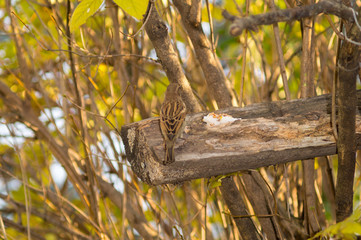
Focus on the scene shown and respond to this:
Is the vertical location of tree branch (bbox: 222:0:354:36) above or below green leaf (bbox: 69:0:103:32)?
below

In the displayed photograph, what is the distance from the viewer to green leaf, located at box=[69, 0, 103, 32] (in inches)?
54.7

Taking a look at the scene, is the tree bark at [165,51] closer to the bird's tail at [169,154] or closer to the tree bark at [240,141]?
the tree bark at [240,141]

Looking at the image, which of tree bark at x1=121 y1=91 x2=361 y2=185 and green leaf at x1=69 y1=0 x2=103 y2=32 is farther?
tree bark at x1=121 y1=91 x2=361 y2=185

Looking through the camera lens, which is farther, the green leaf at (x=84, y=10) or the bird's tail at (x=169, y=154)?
the bird's tail at (x=169, y=154)

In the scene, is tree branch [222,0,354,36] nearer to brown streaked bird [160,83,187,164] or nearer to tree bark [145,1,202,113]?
brown streaked bird [160,83,187,164]

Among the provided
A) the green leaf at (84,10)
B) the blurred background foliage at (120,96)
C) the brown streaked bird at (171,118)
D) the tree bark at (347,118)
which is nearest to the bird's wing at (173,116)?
the brown streaked bird at (171,118)

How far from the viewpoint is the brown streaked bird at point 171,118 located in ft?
4.95

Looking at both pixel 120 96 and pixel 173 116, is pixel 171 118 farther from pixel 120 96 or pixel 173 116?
pixel 120 96

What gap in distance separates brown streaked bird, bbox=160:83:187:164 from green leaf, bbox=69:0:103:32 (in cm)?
49

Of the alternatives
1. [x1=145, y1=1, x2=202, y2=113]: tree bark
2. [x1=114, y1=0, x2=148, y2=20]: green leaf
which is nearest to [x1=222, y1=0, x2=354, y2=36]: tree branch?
[x1=114, y1=0, x2=148, y2=20]: green leaf

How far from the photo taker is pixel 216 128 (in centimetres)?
162

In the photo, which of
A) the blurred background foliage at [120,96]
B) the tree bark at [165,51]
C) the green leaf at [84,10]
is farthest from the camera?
the blurred background foliage at [120,96]

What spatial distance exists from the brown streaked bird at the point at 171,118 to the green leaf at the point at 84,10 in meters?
0.49

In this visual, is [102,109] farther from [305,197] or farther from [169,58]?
[305,197]
